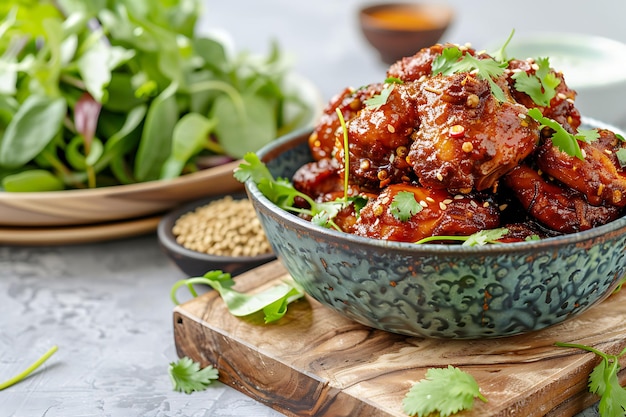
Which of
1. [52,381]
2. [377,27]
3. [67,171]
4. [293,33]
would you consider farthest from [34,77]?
[293,33]

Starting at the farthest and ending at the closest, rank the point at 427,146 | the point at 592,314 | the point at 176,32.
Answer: the point at 176,32, the point at 592,314, the point at 427,146

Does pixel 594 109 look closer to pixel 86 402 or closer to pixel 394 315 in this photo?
pixel 394 315

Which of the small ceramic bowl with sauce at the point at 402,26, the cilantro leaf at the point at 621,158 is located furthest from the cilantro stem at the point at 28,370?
the small ceramic bowl with sauce at the point at 402,26

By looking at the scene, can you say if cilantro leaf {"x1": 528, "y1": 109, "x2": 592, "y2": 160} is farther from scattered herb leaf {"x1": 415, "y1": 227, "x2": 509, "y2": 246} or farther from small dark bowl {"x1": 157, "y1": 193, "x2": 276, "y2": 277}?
small dark bowl {"x1": 157, "y1": 193, "x2": 276, "y2": 277}

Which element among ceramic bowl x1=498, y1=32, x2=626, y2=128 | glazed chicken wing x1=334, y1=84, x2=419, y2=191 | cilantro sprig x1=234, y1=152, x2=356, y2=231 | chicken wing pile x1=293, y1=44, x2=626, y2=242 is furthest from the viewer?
ceramic bowl x1=498, y1=32, x2=626, y2=128

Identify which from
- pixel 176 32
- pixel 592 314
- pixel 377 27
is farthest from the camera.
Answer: pixel 377 27

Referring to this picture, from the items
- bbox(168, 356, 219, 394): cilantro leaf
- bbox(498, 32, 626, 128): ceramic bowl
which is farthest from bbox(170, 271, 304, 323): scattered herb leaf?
bbox(498, 32, 626, 128): ceramic bowl
